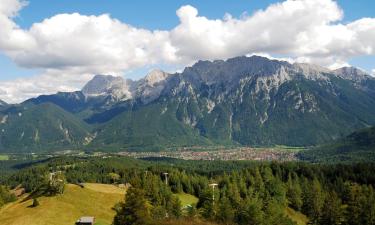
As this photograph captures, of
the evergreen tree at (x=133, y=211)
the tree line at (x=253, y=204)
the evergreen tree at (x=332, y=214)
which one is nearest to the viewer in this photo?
the evergreen tree at (x=133, y=211)

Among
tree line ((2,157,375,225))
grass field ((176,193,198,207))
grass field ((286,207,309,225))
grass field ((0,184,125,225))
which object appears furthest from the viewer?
Answer: grass field ((176,193,198,207))

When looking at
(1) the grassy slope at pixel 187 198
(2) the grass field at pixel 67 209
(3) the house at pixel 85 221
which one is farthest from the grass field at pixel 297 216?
(3) the house at pixel 85 221

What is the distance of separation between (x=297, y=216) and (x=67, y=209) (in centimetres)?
8095

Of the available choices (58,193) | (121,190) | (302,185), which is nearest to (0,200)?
(58,193)

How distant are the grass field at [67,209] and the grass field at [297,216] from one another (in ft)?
198

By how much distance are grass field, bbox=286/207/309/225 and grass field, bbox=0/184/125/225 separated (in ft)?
198

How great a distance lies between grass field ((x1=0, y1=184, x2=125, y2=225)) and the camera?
12912cm

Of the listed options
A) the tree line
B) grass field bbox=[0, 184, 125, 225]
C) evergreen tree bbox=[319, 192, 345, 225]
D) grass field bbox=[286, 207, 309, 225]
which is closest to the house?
grass field bbox=[0, 184, 125, 225]

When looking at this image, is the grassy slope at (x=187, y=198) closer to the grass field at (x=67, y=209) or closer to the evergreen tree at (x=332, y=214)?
the grass field at (x=67, y=209)

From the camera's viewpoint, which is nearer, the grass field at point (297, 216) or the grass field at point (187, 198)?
the grass field at point (297, 216)

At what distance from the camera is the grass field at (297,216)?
528ft

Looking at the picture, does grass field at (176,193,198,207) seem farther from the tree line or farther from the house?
the house

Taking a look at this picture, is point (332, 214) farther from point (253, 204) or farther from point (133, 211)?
point (133, 211)

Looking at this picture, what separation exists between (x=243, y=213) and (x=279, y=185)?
5584 centimetres
